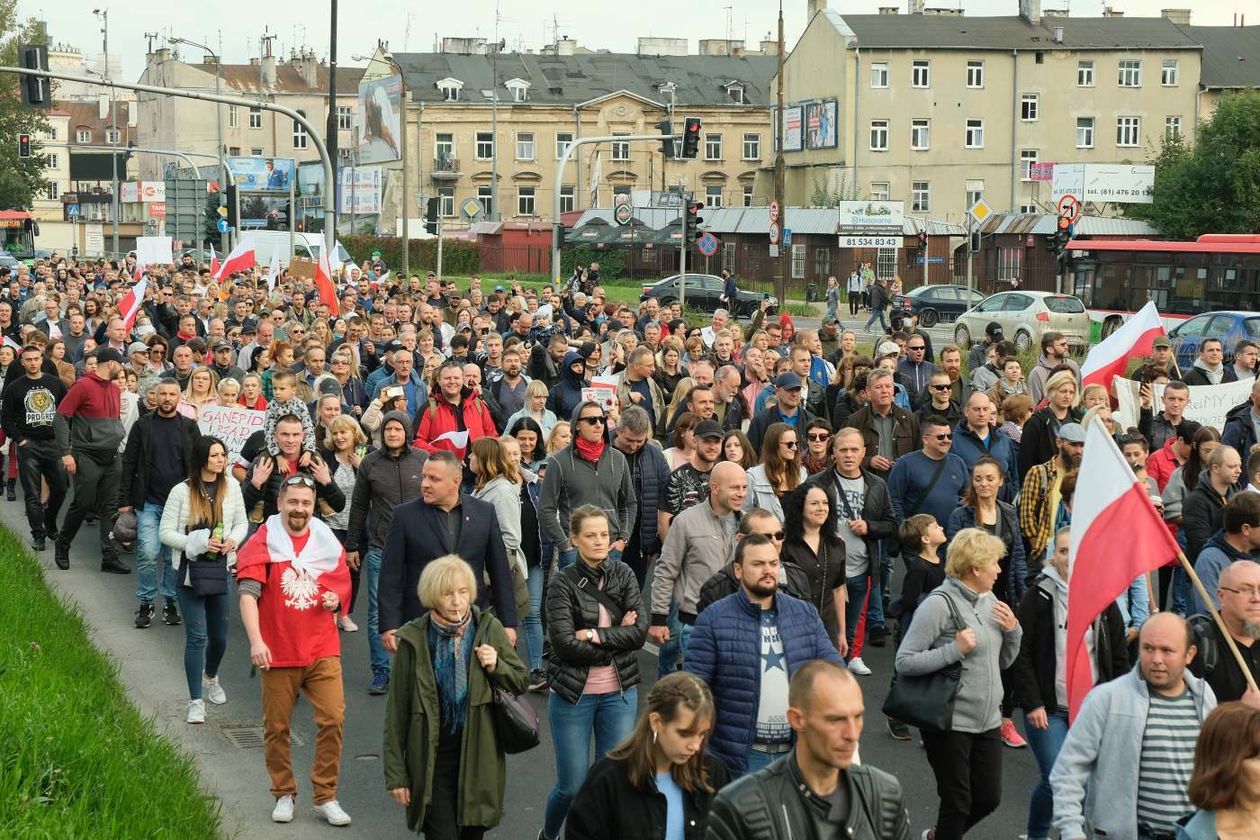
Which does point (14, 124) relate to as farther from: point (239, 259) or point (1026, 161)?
point (239, 259)

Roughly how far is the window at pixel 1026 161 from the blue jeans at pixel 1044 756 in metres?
70.5

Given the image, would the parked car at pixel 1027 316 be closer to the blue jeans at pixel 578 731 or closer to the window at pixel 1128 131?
the blue jeans at pixel 578 731

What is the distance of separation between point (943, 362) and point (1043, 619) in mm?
6511

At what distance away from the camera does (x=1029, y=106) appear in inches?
2948

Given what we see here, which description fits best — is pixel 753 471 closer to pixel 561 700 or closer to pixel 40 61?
pixel 561 700

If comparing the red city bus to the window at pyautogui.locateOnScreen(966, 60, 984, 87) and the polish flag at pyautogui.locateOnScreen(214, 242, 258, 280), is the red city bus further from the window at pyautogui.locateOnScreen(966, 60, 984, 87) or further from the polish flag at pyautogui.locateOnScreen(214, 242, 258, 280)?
the window at pyautogui.locateOnScreen(966, 60, 984, 87)

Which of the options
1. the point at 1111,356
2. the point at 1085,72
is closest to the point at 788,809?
the point at 1111,356

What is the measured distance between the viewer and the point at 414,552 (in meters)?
8.27

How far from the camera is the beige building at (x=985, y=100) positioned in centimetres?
7388

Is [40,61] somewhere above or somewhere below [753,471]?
above

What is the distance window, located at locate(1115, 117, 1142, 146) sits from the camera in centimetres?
7531

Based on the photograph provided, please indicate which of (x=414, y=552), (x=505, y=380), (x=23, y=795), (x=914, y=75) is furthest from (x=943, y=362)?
(x=914, y=75)

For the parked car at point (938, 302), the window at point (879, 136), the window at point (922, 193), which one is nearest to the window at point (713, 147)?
the window at point (922, 193)

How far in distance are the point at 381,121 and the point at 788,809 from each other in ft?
208
